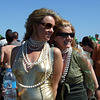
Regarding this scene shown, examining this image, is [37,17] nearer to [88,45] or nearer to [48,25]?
[48,25]

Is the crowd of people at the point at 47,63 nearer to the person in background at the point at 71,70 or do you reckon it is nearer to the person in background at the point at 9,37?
the person in background at the point at 71,70

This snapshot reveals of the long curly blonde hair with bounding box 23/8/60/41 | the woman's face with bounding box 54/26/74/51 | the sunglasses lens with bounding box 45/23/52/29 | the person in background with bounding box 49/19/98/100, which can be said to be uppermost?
the long curly blonde hair with bounding box 23/8/60/41

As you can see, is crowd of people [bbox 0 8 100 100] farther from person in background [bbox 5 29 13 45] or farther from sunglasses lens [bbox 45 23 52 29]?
person in background [bbox 5 29 13 45]

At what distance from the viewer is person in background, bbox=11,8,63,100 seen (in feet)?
8.36

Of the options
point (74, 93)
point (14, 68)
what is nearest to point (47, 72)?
point (14, 68)

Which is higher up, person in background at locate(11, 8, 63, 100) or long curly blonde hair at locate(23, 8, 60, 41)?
long curly blonde hair at locate(23, 8, 60, 41)

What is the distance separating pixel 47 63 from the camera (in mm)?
2604

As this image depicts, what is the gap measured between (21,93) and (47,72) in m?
0.41

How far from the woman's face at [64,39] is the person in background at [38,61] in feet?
1.44

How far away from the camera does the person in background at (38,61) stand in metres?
2.55

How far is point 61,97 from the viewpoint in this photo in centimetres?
316

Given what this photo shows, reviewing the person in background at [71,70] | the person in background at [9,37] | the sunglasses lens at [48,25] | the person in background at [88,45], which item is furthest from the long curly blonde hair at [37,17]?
the person in background at [88,45]

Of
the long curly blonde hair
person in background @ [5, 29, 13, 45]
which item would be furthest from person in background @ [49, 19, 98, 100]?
person in background @ [5, 29, 13, 45]

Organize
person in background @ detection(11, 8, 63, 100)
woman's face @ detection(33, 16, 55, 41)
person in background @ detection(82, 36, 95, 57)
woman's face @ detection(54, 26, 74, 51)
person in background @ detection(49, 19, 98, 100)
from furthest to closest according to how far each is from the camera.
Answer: person in background @ detection(82, 36, 95, 57) < woman's face @ detection(54, 26, 74, 51) < person in background @ detection(49, 19, 98, 100) < woman's face @ detection(33, 16, 55, 41) < person in background @ detection(11, 8, 63, 100)
